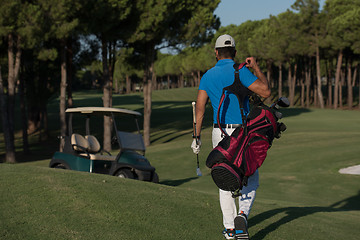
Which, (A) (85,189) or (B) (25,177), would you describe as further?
(B) (25,177)

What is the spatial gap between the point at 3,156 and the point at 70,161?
18.2 meters

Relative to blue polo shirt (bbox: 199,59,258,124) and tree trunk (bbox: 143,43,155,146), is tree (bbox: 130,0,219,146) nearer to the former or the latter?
tree trunk (bbox: 143,43,155,146)

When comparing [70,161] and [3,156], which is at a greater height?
[70,161]

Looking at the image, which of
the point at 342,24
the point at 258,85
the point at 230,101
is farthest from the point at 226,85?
the point at 342,24

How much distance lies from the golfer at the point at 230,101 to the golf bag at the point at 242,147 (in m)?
0.10

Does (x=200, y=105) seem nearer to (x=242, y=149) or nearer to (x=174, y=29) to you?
(x=242, y=149)

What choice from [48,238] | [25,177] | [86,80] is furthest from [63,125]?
[86,80]

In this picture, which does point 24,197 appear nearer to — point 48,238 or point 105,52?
point 48,238

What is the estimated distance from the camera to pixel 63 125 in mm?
27828

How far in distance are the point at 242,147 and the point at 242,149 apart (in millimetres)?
21

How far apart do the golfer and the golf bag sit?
4.1 inches

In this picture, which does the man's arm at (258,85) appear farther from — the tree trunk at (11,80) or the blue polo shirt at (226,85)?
the tree trunk at (11,80)

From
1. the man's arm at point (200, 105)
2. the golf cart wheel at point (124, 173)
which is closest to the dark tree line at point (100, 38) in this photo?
the golf cart wheel at point (124, 173)

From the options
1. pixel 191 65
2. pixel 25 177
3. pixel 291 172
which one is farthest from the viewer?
pixel 191 65
